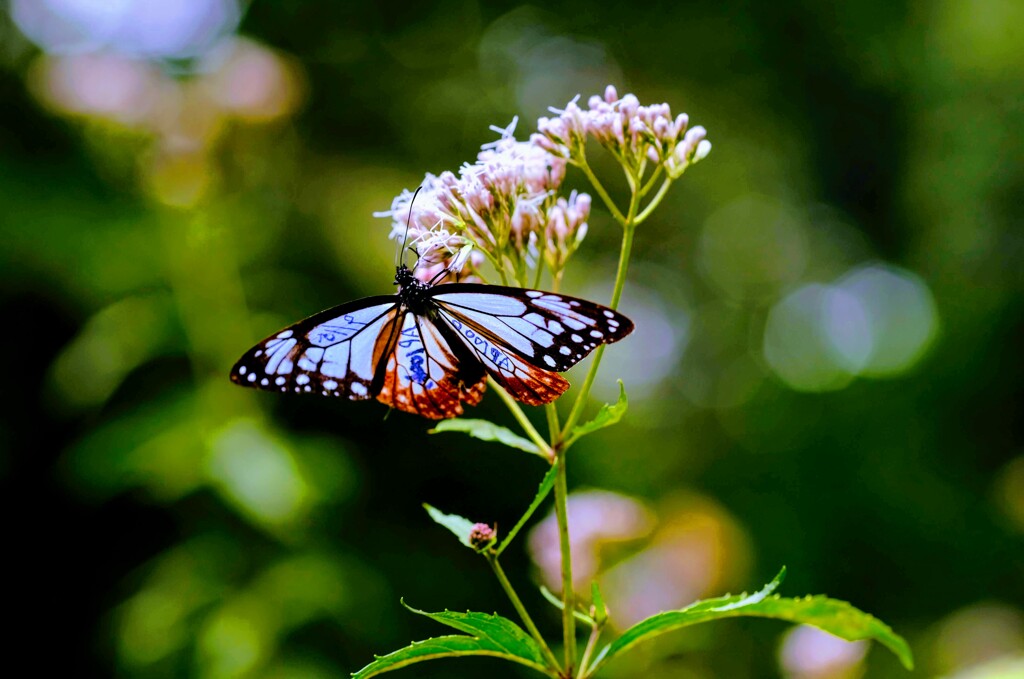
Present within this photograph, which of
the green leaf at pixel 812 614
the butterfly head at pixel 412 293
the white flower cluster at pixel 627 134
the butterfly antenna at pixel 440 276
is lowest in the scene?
the green leaf at pixel 812 614

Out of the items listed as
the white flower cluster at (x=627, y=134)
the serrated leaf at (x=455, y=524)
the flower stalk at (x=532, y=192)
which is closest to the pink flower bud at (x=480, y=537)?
the serrated leaf at (x=455, y=524)

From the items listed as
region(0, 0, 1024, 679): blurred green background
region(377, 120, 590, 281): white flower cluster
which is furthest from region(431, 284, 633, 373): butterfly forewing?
region(0, 0, 1024, 679): blurred green background

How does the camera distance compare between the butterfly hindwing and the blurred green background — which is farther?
the blurred green background

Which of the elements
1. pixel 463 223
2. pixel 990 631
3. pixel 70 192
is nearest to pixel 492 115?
pixel 70 192

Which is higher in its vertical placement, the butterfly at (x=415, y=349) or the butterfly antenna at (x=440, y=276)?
the butterfly antenna at (x=440, y=276)

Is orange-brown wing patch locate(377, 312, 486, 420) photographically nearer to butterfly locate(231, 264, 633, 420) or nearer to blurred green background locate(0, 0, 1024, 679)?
butterfly locate(231, 264, 633, 420)

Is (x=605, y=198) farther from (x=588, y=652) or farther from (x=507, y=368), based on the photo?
(x=588, y=652)

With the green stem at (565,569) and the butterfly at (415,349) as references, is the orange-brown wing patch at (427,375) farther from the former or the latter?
the green stem at (565,569)
